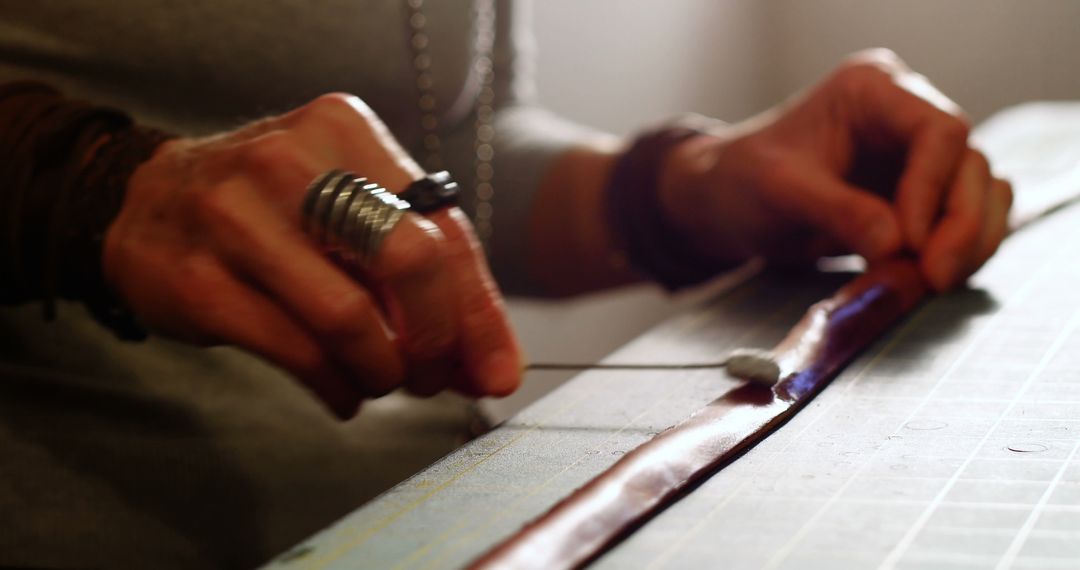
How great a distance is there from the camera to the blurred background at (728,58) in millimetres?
1888

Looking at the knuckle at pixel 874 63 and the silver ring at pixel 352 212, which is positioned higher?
the knuckle at pixel 874 63

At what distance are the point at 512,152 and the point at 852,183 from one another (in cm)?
34

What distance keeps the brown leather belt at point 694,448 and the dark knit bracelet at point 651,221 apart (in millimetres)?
277

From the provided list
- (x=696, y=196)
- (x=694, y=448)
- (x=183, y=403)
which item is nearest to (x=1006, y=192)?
(x=696, y=196)

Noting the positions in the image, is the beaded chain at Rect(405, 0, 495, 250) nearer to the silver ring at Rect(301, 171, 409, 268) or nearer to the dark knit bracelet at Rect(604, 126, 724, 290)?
the dark knit bracelet at Rect(604, 126, 724, 290)

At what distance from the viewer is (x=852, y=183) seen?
2.62ft

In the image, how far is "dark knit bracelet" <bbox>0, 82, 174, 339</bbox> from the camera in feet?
1.63

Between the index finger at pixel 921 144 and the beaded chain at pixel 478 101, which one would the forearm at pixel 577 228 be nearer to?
the beaded chain at pixel 478 101

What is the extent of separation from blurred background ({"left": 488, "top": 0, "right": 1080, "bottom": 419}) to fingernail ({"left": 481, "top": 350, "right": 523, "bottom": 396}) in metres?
1.20

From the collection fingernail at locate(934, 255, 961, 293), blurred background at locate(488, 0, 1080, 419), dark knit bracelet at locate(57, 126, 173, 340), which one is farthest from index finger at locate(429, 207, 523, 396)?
blurred background at locate(488, 0, 1080, 419)

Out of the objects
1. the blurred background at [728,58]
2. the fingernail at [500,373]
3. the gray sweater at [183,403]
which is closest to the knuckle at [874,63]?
the gray sweater at [183,403]

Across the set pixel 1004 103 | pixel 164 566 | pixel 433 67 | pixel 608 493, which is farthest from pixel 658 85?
pixel 608 493

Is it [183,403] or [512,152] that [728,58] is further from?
[183,403]

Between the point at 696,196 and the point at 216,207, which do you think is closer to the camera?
the point at 216,207
